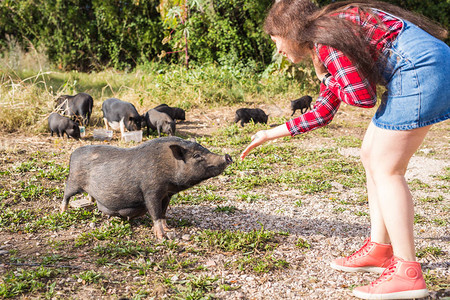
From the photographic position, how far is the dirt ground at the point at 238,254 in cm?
273

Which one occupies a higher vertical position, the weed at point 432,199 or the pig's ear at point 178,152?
the pig's ear at point 178,152

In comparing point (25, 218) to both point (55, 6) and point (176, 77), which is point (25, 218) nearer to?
point (176, 77)

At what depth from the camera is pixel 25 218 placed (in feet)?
12.5

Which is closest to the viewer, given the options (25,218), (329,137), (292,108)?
(25,218)

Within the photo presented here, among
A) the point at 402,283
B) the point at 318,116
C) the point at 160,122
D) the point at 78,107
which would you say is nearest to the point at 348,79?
the point at 318,116

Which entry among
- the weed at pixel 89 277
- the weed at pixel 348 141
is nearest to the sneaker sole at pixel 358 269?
the weed at pixel 89 277

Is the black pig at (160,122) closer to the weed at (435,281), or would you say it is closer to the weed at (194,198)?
the weed at (194,198)

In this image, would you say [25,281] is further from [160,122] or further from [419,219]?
[160,122]

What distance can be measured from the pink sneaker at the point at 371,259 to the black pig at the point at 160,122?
4.59m

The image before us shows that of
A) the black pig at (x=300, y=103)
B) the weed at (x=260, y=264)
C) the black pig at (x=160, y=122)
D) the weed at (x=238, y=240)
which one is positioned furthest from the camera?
the black pig at (x=300, y=103)

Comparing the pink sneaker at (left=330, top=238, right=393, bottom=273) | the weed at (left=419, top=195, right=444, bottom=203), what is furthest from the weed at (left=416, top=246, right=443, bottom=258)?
the weed at (left=419, top=195, right=444, bottom=203)

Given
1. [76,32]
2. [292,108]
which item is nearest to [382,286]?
[292,108]

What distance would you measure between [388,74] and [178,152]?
1733mm

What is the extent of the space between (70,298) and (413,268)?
81.0 inches
